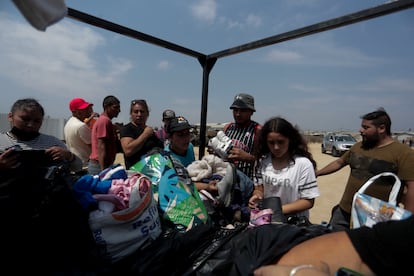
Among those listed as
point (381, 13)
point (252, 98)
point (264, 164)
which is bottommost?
point (264, 164)

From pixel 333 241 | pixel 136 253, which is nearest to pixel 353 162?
pixel 333 241

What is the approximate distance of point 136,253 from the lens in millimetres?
1300

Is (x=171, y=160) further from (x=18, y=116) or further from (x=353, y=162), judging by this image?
(x=353, y=162)

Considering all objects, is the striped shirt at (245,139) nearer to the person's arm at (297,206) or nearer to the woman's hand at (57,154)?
the person's arm at (297,206)

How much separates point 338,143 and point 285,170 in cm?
1733

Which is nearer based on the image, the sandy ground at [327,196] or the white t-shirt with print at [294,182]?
the white t-shirt with print at [294,182]

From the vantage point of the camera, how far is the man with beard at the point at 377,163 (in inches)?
97.9

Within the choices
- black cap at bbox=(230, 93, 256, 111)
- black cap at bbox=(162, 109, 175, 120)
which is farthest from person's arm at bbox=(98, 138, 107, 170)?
black cap at bbox=(162, 109, 175, 120)

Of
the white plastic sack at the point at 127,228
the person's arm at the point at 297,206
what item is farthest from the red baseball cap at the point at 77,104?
the person's arm at the point at 297,206

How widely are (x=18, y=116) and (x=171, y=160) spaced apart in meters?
1.30

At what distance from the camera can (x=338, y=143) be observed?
17062 mm

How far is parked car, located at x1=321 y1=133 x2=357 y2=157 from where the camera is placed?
53.6 feet

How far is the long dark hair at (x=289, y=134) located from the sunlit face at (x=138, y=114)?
53.6 inches

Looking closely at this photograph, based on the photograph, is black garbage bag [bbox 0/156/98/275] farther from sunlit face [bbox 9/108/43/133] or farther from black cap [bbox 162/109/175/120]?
black cap [bbox 162/109/175/120]
